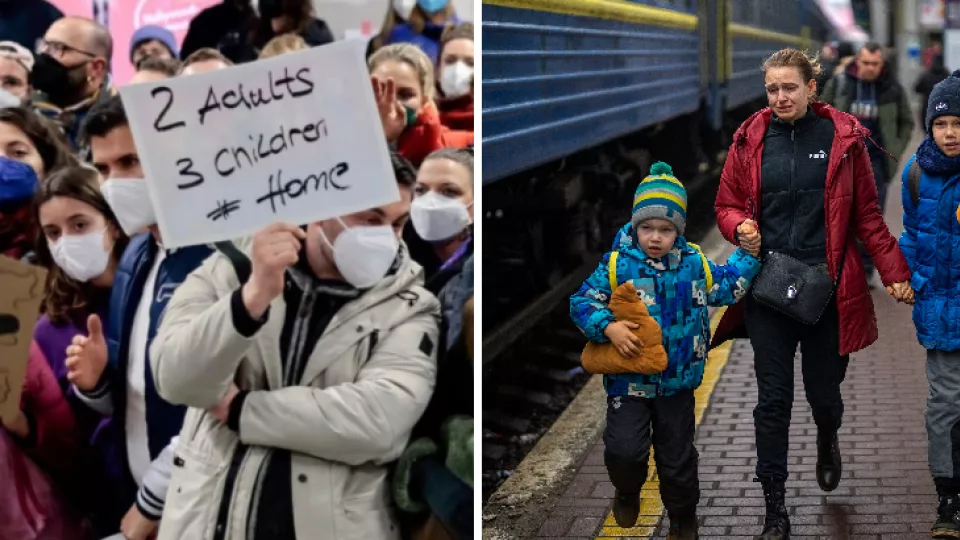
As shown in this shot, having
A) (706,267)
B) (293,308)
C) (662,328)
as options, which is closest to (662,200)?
(706,267)

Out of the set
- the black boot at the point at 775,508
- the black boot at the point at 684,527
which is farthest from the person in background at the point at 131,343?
the black boot at the point at 775,508

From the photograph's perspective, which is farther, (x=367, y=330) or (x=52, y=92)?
(x=52, y=92)

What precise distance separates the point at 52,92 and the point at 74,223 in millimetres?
351

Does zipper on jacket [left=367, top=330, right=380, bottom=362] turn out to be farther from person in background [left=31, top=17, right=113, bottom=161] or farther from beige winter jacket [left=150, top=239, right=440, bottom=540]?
person in background [left=31, top=17, right=113, bottom=161]

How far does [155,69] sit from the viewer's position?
150 inches

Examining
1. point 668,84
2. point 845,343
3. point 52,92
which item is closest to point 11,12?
point 52,92

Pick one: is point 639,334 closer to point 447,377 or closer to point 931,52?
point 447,377

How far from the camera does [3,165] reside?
3924mm

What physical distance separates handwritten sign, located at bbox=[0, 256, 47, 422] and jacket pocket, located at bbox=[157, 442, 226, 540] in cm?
47

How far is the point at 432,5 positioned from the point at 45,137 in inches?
42.9

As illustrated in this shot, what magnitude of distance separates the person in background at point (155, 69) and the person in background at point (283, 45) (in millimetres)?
233

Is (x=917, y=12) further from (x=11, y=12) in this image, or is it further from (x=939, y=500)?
(x=11, y=12)

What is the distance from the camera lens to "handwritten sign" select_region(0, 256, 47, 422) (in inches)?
154

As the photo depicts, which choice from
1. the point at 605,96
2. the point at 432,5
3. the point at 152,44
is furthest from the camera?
the point at 605,96
